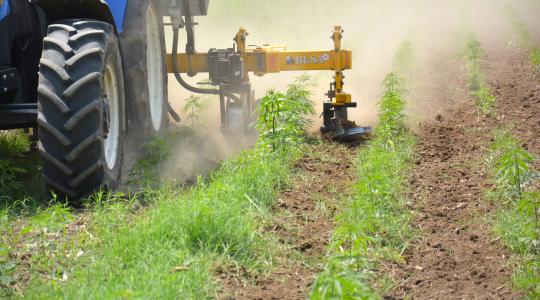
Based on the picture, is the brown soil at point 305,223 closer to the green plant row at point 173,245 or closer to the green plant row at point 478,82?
the green plant row at point 173,245

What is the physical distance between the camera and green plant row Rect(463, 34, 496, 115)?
10.6 metres

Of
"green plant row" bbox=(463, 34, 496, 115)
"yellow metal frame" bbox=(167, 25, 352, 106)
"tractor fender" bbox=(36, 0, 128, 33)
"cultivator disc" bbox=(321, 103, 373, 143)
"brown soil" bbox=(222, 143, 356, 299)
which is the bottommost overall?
"brown soil" bbox=(222, 143, 356, 299)

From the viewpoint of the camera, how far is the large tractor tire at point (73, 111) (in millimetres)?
6512

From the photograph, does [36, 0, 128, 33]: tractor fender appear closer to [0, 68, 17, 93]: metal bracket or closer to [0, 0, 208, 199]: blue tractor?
[0, 0, 208, 199]: blue tractor

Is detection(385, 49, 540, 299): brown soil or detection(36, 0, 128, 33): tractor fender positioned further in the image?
detection(36, 0, 128, 33): tractor fender

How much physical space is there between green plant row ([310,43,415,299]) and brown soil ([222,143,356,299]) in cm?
15

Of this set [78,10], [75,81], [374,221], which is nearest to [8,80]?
[75,81]

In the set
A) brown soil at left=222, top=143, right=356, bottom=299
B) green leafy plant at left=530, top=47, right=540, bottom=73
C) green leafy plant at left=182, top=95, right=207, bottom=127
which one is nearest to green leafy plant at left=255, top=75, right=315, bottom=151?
brown soil at left=222, top=143, right=356, bottom=299

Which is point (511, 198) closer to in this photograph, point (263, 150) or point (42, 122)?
point (263, 150)

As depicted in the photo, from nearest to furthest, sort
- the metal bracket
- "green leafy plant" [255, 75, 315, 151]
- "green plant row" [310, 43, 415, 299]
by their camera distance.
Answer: "green plant row" [310, 43, 415, 299] → the metal bracket → "green leafy plant" [255, 75, 315, 151]

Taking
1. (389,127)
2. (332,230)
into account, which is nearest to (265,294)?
(332,230)

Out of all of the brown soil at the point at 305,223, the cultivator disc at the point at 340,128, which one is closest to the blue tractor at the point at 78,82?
the brown soil at the point at 305,223

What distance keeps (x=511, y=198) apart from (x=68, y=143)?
3.05m

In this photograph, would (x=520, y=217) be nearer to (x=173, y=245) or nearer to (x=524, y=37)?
(x=173, y=245)
